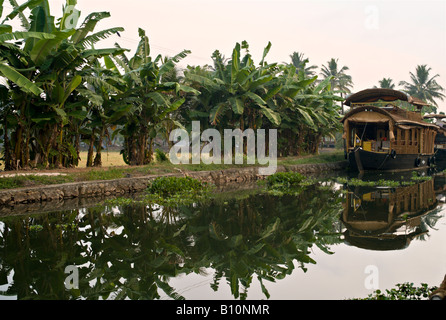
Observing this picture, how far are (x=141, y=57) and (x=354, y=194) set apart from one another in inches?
364

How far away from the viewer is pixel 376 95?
2267cm

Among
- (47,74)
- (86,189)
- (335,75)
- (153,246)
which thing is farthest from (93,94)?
(335,75)

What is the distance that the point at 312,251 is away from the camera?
6145 millimetres

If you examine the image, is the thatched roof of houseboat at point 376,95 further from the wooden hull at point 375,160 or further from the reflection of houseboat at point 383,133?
the wooden hull at point 375,160

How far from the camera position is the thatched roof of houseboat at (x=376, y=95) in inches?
883

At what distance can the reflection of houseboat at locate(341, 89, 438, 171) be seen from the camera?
811 inches

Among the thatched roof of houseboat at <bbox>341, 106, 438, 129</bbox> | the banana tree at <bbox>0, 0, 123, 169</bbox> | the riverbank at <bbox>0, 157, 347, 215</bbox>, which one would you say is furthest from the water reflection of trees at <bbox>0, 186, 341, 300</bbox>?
the thatched roof of houseboat at <bbox>341, 106, 438, 129</bbox>

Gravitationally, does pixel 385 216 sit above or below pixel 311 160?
below

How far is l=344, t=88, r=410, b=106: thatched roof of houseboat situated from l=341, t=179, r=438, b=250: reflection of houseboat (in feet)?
32.8

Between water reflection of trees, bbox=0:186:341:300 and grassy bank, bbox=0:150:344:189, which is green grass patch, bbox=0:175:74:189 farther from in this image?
water reflection of trees, bbox=0:186:341:300

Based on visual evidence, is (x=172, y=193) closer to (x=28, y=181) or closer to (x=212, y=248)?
(x=28, y=181)

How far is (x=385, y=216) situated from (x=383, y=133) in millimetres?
16072
